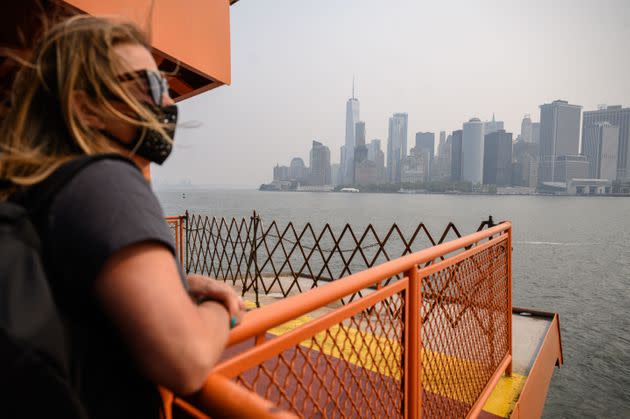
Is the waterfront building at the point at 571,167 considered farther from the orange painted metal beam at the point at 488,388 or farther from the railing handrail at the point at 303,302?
the railing handrail at the point at 303,302

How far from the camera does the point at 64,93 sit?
0.69 m

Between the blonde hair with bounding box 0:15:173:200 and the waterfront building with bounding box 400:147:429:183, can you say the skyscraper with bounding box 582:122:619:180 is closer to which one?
the waterfront building with bounding box 400:147:429:183

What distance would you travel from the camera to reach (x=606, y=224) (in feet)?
163

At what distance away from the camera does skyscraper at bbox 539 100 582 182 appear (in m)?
112

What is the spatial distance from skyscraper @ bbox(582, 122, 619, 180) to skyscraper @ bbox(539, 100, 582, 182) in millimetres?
4199

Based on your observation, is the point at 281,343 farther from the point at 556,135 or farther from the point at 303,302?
the point at 556,135

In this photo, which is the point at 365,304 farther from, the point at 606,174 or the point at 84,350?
the point at 606,174

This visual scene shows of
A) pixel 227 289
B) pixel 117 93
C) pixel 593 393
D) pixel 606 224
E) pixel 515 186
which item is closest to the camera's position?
pixel 117 93

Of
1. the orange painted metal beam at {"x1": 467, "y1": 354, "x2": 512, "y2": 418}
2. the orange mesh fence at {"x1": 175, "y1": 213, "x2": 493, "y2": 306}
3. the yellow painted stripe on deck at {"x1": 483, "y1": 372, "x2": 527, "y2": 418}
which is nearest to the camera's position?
the orange painted metal beam at {"x1": 467, "y1": 354, "x2": 512, "y2": 418}

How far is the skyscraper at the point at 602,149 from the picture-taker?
366 ft

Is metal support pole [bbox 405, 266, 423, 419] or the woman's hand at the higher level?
the woman's hand

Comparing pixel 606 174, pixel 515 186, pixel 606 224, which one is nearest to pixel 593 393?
pixel 606 224

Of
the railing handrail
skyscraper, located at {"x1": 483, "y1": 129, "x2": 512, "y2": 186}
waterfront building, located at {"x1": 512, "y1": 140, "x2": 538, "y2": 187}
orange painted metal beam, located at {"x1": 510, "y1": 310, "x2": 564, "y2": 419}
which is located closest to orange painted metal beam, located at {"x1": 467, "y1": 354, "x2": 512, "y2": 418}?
orange painted metal beam, located at {"x1": 510, "y1": 310, "x2": 564, "y2": 419}

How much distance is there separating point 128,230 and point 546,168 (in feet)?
423
